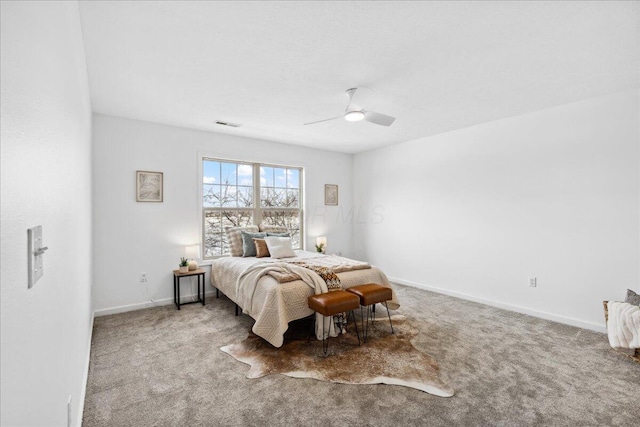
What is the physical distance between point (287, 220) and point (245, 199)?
934 mm

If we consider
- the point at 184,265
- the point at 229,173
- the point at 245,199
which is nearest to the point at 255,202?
the point at 245,199

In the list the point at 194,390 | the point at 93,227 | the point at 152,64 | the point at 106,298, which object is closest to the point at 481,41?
the point at 152,64

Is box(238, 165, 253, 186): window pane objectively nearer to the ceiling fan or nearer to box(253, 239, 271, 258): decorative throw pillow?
box(253, 239, 271, 258): decorative throw pillow

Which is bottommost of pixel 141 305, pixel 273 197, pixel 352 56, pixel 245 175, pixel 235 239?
pixel 141 305

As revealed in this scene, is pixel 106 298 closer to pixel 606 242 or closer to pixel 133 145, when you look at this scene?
pixel 133 145

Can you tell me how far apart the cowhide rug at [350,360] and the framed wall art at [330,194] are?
3353mm

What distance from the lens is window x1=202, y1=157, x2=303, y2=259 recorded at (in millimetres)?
4961

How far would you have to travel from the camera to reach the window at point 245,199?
16.3 feet

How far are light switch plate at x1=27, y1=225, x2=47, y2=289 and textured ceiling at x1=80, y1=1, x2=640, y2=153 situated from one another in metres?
1.76

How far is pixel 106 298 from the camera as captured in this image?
397cm

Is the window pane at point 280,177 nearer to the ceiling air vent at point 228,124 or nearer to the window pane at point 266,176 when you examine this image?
the window pane at point 266,176

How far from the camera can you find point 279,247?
183 inches

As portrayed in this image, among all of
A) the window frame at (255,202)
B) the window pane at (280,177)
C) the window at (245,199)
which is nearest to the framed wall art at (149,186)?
the window frame at (255,202)

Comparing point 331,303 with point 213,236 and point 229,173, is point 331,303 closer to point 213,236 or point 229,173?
point 213,236
